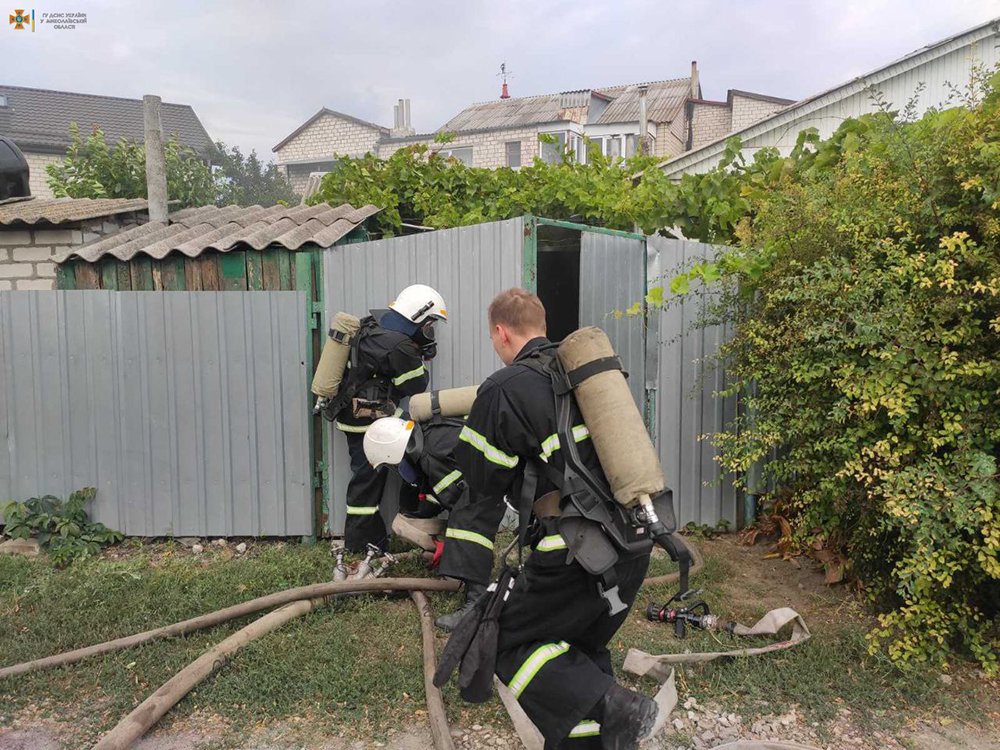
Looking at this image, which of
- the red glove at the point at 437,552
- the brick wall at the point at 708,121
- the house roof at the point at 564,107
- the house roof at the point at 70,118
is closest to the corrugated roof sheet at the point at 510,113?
the house roof at the point at 564,107

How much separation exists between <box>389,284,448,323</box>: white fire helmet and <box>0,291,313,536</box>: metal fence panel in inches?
35.7

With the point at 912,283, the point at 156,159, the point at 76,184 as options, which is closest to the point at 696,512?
the point at 912,283

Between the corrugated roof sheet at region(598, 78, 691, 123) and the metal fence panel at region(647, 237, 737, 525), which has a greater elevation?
the corrugated roof sheet at region(598, 78, 691, 123)

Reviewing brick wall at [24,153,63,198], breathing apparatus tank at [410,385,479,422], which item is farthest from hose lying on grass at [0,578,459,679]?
brick wall at [24,153,63,198]

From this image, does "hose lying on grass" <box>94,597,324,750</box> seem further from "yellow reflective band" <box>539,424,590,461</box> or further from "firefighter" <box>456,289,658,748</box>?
"yellow reflective band" <box>539,424,590,461</box>

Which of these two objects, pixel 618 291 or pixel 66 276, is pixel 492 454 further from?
pixel 66 276

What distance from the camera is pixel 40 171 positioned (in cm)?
2623

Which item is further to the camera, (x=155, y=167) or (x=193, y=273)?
(x=155, y=167)

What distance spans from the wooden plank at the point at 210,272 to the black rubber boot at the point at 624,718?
4.26m

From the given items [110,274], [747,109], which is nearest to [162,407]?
[110,274]

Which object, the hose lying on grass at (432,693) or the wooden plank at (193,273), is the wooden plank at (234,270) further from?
the hose lying on grass at (432,693)

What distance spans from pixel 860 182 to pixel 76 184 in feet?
36.4

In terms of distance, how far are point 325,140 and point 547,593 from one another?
1790 inches

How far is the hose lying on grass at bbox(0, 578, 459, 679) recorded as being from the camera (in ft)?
11.9
